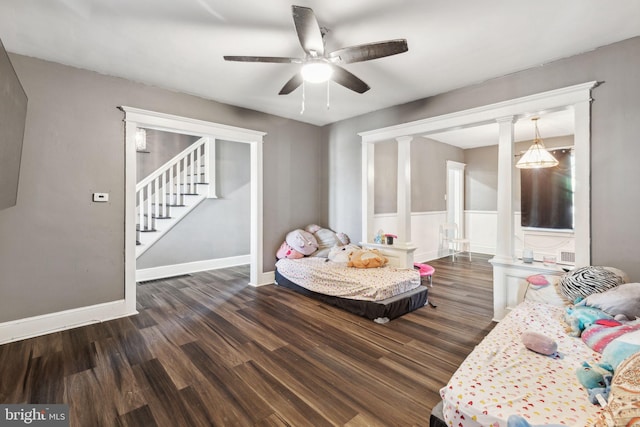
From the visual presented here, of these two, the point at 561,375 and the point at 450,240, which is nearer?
the point at 561,375

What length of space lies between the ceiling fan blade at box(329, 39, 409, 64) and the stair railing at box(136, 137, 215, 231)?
150 inches

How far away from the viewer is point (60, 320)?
112 inches

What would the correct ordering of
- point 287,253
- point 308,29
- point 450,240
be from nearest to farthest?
1. point 308,29
2. point 287,253
3. point 450,240

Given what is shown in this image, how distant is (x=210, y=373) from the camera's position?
6.84 ft

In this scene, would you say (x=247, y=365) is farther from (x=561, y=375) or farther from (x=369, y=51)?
(x=369, y=51)

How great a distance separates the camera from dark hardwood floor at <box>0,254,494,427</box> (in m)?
1.70

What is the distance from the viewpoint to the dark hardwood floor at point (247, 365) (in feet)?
5.58

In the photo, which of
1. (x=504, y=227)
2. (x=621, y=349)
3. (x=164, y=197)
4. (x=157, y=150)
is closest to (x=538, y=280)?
(x=504, y=227)

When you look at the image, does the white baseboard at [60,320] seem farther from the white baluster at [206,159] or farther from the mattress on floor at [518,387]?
the mattress on floor at [518,387]

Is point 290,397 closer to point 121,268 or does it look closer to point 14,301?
point 121,268

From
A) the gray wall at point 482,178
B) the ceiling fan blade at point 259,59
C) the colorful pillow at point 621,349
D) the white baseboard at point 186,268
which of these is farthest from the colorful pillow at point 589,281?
the white baseboard at point 186,268

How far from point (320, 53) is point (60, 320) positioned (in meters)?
3.62

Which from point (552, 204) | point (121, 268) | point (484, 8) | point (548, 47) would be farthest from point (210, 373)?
point (552, 204)

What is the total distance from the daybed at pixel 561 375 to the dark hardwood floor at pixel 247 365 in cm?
46
